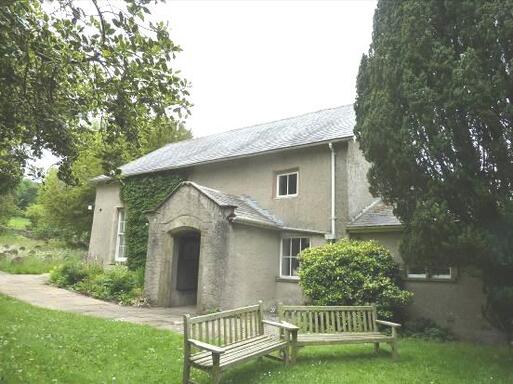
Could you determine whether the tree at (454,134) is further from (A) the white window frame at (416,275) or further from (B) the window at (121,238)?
(B) the window at (121,238)

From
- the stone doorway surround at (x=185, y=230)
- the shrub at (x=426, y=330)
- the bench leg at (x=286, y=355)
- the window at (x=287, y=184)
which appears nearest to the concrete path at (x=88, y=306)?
the stone doorway surround at (x=185, y=230)

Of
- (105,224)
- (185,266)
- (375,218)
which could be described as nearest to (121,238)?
(105,224)

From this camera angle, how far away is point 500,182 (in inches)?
314

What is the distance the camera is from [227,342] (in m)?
7.60

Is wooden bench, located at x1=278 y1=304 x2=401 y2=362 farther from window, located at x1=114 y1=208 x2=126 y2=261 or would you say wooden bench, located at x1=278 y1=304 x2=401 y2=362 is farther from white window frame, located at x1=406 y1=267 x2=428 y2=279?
window, located at x1=114 y1=208 x2=126 y2=261

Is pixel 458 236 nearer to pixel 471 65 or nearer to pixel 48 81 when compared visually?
pixel 471 65

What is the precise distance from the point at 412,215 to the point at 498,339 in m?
4.89

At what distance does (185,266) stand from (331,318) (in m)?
8.09

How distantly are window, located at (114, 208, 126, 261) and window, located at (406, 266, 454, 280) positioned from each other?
13192mm

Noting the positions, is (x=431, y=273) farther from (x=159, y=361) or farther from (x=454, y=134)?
(x=159, y=361)

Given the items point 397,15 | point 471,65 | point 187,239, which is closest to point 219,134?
point 187,239

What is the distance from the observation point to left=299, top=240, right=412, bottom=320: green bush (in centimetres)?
1133

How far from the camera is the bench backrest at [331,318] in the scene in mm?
8500

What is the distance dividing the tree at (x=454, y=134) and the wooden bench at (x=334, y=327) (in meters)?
1.55
